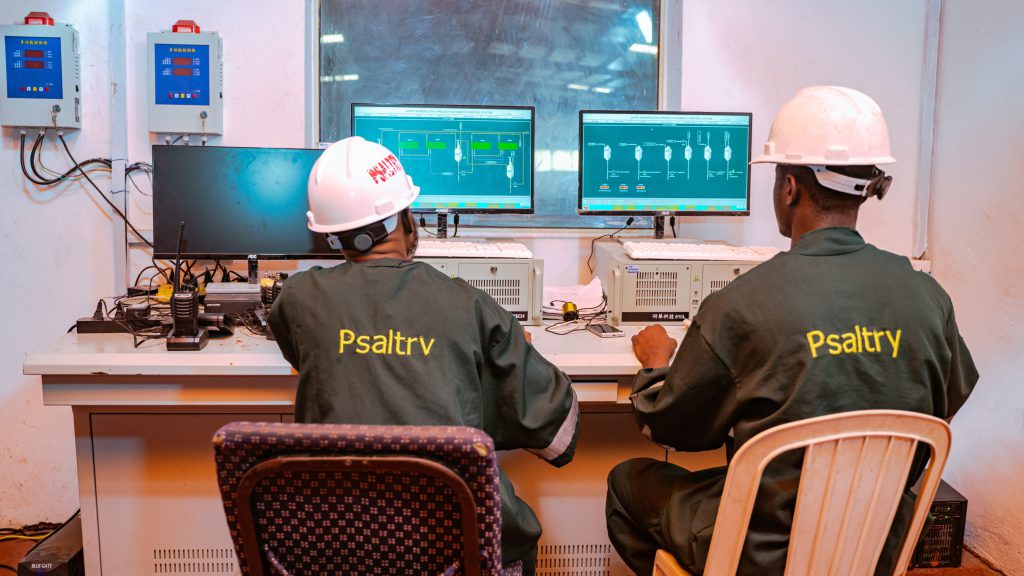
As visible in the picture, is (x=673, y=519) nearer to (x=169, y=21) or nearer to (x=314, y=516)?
(x=314, y=516)

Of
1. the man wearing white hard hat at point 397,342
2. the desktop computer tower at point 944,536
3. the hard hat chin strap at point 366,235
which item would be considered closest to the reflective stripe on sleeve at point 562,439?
the man wearing white hard hat at point 397,342

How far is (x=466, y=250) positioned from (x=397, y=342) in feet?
2.69

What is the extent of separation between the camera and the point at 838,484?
1292 millimetres

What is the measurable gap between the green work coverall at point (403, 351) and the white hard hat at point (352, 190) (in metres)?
0.11

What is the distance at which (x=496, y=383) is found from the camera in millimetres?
1559

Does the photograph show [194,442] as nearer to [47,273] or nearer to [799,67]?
[47,273]

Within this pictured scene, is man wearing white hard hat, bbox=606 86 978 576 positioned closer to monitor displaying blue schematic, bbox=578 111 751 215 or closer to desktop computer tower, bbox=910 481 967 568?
monitor displaying blue schematic, bbox=578 111 751 215

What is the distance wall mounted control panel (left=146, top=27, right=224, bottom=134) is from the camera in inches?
98.2

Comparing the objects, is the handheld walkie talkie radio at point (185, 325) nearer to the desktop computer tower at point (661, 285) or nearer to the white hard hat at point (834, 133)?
the desktop computer tower at point (661, 285)

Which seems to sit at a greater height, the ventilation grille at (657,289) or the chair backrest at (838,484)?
the ventilation grille at (657,289)

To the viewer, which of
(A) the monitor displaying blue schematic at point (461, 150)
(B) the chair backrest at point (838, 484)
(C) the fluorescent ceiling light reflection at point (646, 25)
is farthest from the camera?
(C) the fluorescent ceiling light reflection at point (646, 25)

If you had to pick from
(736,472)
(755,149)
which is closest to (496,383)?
(736,472)

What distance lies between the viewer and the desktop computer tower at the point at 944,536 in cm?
247

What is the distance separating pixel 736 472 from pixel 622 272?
974 mm
